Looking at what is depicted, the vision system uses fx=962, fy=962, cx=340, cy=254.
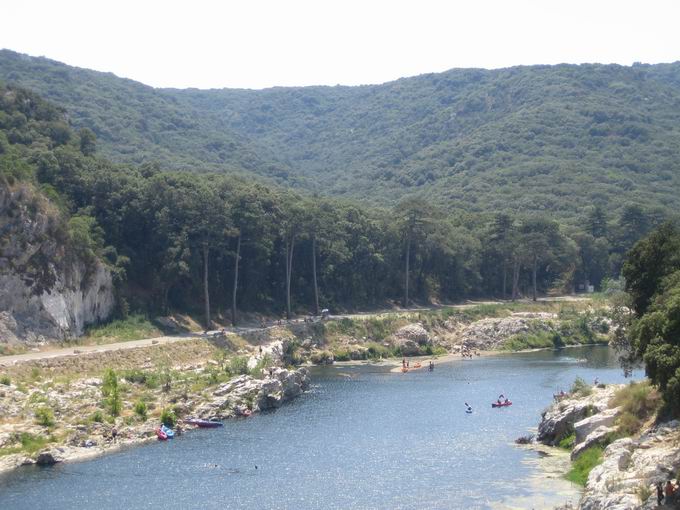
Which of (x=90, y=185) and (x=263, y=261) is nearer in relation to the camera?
(x=90, y=185)

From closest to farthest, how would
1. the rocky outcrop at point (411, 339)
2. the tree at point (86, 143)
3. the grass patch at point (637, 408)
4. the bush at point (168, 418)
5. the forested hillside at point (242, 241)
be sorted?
the grass patch at point (637, 408)
the bush at point (168, 418)
the forested hillside at point (242, 241)
the rocky outcrop at point (411, 339)
the tree at point (86, 143)

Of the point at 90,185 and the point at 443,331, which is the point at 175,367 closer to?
the point at 90,185

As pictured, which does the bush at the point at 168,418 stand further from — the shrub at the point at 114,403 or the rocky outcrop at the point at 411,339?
the rocky outcrop at the point at 411,339

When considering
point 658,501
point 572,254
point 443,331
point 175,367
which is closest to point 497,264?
point 572,254

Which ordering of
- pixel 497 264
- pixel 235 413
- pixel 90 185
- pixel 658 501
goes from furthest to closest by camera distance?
1. pixel 497 264
2. pixel 90 185
3. pixel 235 413
4. pixel 658 501

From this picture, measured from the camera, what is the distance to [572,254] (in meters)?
157

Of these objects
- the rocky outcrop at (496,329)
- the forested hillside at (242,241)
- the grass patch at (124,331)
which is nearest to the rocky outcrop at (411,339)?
the rocky outcrop at (496,329)

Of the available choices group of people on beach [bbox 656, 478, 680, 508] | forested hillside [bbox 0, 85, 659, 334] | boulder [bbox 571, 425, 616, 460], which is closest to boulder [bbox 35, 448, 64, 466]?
forested hillside [bbox 0, 85, 659, 334]

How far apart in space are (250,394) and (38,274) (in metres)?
25.8

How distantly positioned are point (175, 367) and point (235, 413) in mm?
15291

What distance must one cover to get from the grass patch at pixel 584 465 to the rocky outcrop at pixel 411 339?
60.8 m

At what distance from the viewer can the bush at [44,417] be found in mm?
68312

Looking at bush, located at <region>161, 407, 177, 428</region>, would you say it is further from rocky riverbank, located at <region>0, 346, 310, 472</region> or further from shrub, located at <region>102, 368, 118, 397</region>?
shrub, located at <region>102, 368, 118, 397</region>

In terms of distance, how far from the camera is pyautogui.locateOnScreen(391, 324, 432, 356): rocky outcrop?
390 ft
